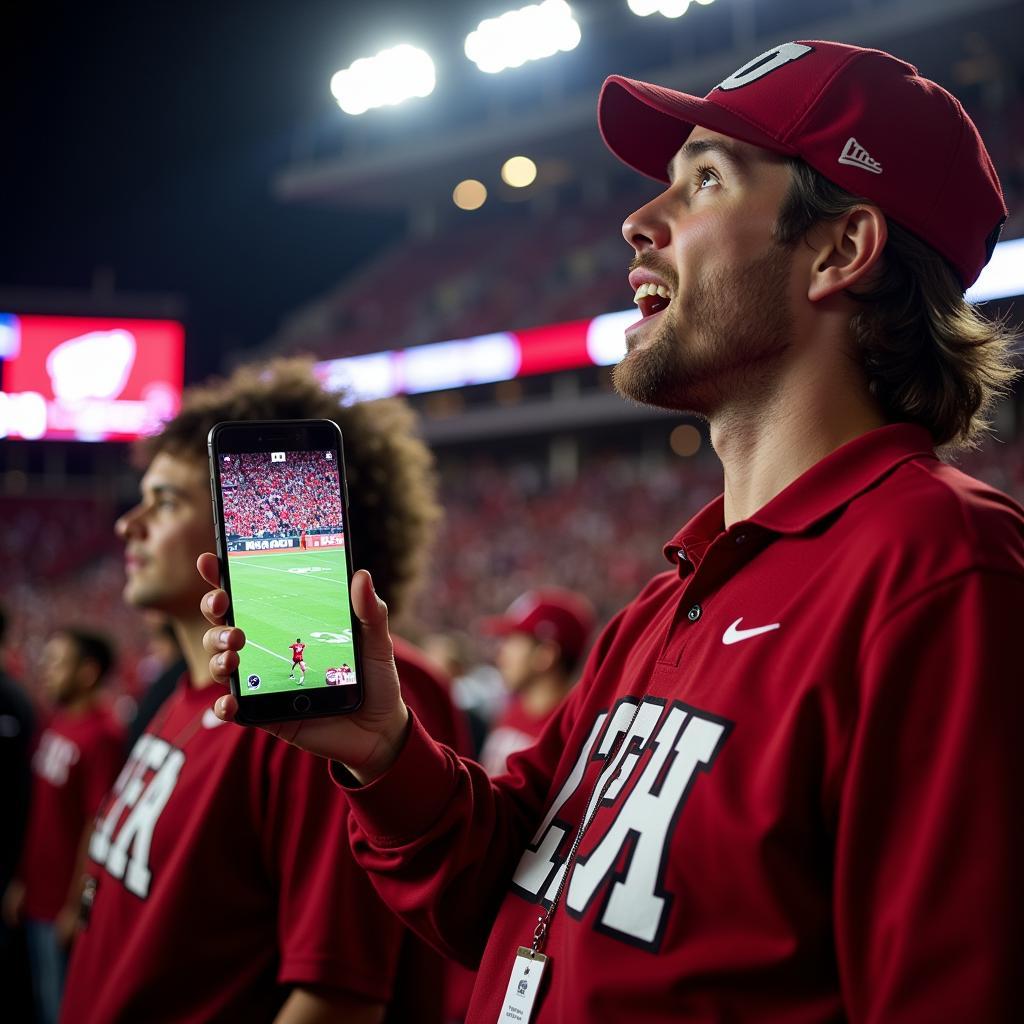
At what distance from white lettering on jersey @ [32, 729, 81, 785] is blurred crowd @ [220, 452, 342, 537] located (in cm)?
386

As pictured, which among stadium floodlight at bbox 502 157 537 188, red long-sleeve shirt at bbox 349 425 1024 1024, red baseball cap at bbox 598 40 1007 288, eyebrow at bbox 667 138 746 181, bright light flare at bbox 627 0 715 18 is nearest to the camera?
red long-sleeve shirt at bbox 349 425 1024 1024

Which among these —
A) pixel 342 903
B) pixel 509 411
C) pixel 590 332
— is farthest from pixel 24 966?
pixel 509 411

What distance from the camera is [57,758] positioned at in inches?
189

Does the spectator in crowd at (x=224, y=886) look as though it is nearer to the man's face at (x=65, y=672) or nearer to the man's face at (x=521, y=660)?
the man's face at (x=521, y=660)

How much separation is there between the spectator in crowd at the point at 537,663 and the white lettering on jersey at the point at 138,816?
2.46 metres

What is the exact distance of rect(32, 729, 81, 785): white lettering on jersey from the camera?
4.72m

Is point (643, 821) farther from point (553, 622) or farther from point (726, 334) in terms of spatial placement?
point (553, 622)

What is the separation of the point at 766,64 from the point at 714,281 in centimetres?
31

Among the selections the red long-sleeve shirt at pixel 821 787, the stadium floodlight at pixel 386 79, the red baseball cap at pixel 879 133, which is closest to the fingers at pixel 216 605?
the red long-sleeve shirt at pixel 821 787

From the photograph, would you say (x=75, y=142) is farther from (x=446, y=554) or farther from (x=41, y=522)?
(x=41, y=522)

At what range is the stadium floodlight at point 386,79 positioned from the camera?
14852 millimetres

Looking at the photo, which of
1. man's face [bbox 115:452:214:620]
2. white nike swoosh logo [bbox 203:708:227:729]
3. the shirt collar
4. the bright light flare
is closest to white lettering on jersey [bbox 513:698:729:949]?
the shirt collar

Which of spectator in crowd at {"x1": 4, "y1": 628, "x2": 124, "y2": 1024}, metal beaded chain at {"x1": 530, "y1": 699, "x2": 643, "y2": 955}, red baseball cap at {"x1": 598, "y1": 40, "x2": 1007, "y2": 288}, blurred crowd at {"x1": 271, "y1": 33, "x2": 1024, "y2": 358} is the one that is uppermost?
blurred crowd at {"x1": 271, "y1": 33, "x2": 1024, "y2": 358}

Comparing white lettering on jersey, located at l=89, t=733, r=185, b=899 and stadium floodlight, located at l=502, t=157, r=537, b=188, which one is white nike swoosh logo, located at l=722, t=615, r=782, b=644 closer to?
white lettering on jersey, located at l=89, t=733, r=185, b=899
